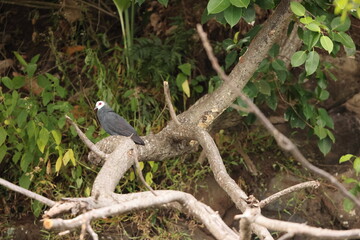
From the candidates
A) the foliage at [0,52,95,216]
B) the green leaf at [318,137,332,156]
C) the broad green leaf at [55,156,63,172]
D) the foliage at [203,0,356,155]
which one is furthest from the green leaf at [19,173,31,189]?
the green leaf at [318,137,332,156]

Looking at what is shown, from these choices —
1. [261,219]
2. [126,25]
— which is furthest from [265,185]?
[261,219]

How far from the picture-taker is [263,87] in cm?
348

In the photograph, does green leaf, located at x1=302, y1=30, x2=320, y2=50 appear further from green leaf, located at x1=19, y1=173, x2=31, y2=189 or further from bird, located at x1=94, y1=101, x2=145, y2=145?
green leaf, located at x1=19, y1=173, x2=31, y2=189

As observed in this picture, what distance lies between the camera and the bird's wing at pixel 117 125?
342 cm

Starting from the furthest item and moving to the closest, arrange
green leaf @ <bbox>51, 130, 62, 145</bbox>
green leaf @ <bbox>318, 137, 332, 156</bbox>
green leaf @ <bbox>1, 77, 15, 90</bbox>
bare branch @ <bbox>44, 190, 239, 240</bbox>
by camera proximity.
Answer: green leaf @ <bbox>318, 137, 332, 156</bbox>
green leaf @ <bbox>1, 77, 15, 90</bbox>
green leaf @ <bbox>51, 130, 62, 145</bbox>
bare branch @ <bbox>44, 190, 239, 240</bbox>

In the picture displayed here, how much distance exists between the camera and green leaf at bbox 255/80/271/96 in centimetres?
346

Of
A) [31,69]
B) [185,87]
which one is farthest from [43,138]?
[185,87]

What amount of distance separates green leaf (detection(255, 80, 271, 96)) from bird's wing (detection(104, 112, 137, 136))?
80 centimetres

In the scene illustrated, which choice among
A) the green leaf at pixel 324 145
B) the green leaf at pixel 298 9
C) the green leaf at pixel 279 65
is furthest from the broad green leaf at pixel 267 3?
the green leaf at pixel 324 145

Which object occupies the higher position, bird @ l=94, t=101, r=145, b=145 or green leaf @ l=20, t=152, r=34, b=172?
bird @ l=94, t=101, r=145, b=145

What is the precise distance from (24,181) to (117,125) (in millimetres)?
727

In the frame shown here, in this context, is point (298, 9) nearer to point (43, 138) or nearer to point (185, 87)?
point (185, 87)

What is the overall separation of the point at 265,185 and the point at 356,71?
114cm

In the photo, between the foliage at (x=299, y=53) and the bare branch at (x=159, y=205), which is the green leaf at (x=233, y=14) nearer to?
the foliage at (x=299, y=53)
